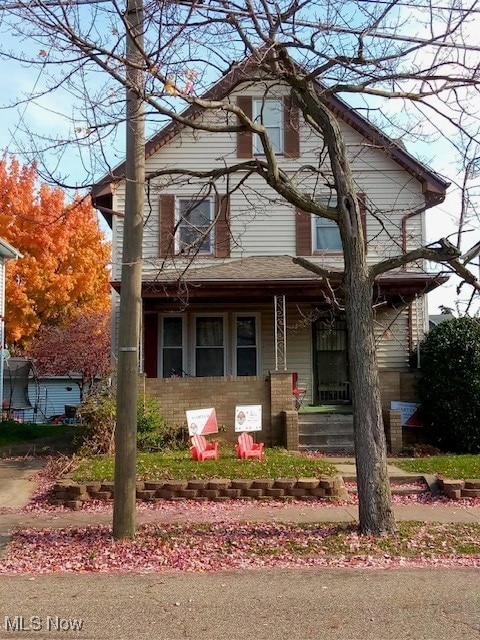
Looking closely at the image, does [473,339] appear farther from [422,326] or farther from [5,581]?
[5,581]

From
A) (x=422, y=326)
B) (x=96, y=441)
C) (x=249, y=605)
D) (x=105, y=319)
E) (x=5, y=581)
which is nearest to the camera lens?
(x=249, y=605)

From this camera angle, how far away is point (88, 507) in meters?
8.76

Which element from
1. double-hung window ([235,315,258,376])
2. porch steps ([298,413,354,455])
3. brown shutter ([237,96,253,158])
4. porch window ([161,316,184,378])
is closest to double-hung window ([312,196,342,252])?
brown shutter ([237,96,253,158])

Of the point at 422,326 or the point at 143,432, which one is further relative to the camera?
the point at 422,326

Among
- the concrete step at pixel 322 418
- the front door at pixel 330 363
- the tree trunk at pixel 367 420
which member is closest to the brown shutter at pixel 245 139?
the front door at pixel 330 363

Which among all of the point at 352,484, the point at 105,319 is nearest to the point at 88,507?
the point at 352,484

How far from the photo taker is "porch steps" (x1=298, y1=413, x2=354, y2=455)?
13.3 m

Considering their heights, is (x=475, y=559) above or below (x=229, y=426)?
below

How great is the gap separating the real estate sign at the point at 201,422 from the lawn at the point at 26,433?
350 cm

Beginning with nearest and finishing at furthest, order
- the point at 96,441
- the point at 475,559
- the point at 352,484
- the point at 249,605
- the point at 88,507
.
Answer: the point at 249,605 → the point at 475,559 → the point at 88,507 → the point at 352,484 → the point at 96,441

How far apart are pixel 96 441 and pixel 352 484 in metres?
4.80

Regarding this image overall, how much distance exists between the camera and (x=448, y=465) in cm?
1095

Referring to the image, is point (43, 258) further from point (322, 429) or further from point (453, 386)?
point (453, 386)

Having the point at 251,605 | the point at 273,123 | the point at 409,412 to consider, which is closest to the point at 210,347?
the point at 409,412
